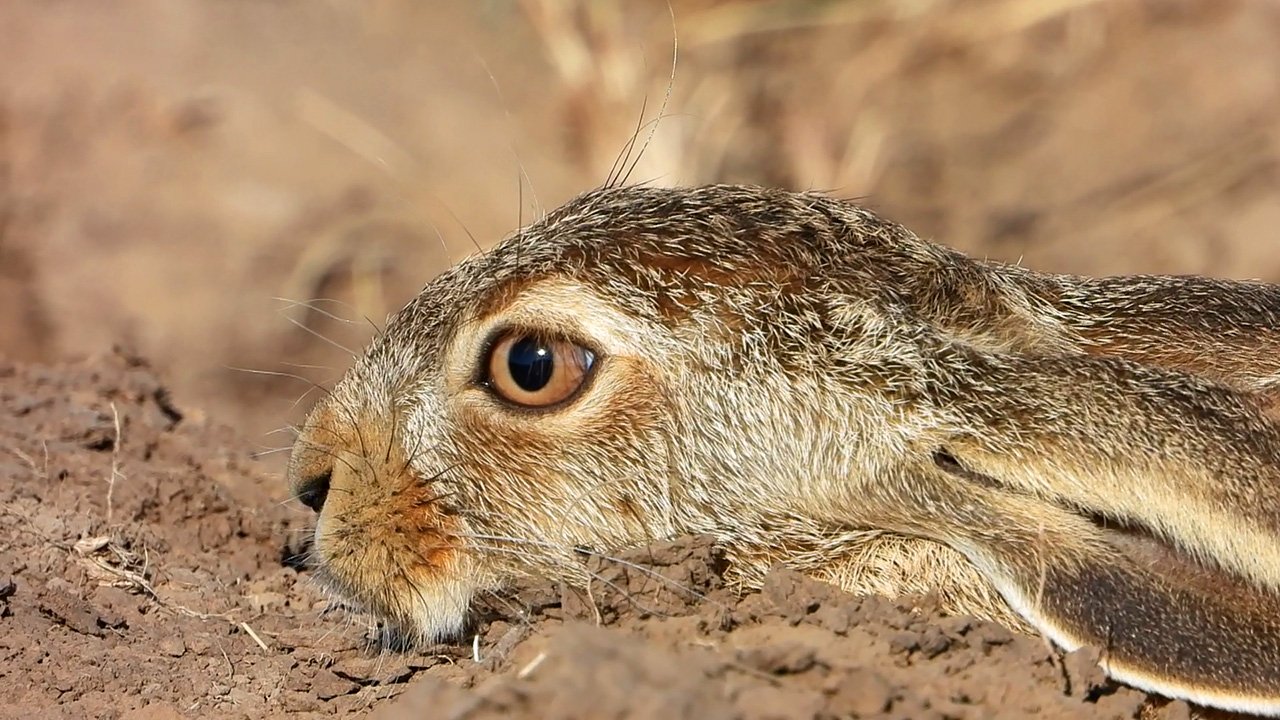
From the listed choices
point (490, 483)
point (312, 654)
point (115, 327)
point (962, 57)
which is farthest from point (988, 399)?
point (962, 57)

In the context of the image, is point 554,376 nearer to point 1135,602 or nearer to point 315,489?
point 315,489

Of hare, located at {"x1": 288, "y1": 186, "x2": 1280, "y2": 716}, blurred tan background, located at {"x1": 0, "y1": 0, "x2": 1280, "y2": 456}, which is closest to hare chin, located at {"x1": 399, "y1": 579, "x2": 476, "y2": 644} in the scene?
hare, located at {"x1": 288, "y1": 186, "x2": 1280, "y2": 716}

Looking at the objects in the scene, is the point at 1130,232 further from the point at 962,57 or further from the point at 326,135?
the point at 326,135

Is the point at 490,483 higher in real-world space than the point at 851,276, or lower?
lower

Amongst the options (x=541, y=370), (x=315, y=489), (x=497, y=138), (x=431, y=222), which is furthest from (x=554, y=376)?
(x=497, y=138)

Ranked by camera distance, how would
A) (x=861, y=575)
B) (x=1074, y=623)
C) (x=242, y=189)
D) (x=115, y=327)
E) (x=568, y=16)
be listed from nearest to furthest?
(x=1074, y=623) → (x=861, y=575) → (x=115, y=327) → (x=242, y=189) → (x=568, y=16)

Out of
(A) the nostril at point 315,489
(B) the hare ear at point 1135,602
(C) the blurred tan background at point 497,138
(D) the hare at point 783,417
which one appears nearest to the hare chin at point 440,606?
(D) the hare at point 783,417

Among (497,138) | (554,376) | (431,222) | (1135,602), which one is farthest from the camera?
(497,138)
